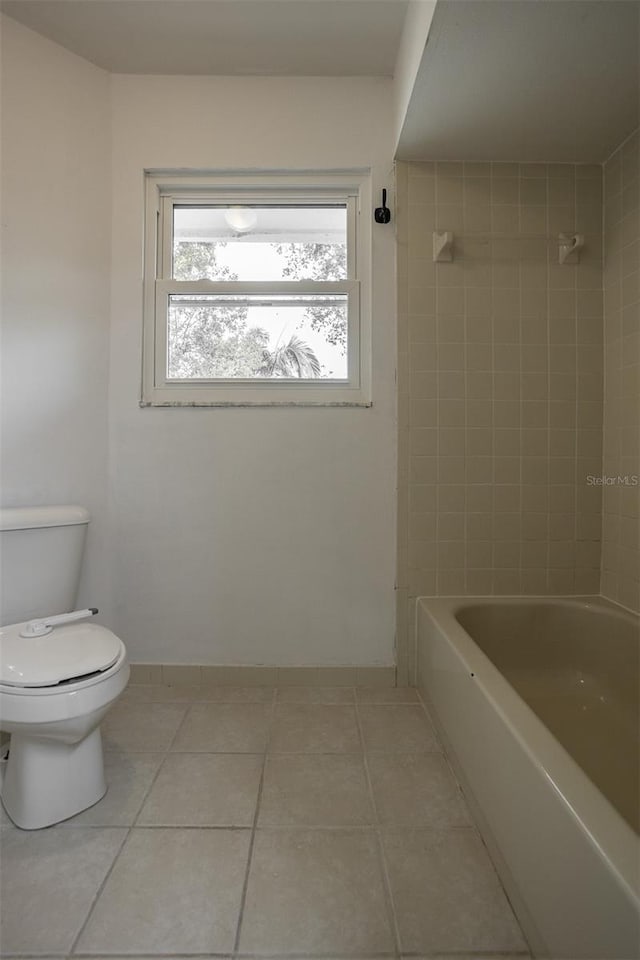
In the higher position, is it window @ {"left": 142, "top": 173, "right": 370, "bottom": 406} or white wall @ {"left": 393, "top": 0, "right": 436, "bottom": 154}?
white wall @ {"left": 393, "top": 0, "right": 436, "bottom": 154}

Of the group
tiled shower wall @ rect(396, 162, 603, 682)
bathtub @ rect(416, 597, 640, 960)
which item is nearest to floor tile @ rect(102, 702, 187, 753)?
bathtub @ rect(416, 597, 640, 960)

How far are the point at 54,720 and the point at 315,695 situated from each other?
0.99 metres

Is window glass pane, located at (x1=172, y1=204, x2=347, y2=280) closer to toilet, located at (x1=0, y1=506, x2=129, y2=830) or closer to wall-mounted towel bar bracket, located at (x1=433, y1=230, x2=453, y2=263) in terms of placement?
wall-mounted towel bar bracket, located at (x1=433, y1=230, x2=453, y2=263)

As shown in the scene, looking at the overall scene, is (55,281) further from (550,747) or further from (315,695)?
(550,747)

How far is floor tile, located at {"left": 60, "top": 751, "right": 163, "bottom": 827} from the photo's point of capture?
119 cm

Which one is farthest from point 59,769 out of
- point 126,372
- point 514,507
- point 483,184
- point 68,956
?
point 483,184

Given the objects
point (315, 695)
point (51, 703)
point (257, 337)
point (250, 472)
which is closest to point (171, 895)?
point (51, 703)

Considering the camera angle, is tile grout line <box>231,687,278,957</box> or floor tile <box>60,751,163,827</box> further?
floor tile <box>60,751,163,827</box>

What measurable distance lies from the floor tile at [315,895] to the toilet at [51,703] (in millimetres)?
510

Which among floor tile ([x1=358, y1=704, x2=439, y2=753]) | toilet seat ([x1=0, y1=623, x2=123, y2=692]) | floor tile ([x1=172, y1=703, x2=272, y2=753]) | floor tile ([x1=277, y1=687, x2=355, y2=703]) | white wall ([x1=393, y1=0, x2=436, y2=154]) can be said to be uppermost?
white wall ([x1=393, y1=0, x2=436, y2=154])

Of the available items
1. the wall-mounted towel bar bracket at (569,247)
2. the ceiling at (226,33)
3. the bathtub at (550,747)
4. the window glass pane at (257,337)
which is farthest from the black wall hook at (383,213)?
the bathtub at (550,747)

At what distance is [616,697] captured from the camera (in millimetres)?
1590

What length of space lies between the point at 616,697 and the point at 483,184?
2.00 m

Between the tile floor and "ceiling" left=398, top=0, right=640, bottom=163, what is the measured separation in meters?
2.13
